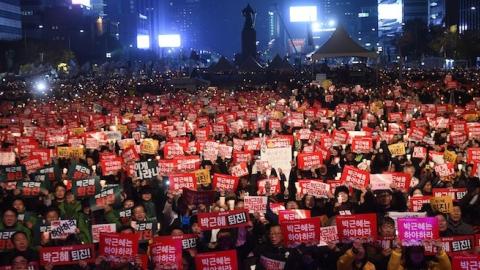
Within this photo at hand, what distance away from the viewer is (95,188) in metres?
11.9

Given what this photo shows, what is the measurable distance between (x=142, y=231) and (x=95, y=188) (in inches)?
110

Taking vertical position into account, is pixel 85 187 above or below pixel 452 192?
above

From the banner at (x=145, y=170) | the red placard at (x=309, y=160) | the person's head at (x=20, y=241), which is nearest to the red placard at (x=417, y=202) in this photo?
the red placard at (x=309, y=160)

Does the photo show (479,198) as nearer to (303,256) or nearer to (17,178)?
(303,256)

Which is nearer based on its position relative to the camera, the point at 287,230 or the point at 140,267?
the point at 140,267

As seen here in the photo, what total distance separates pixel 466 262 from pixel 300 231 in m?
1.97

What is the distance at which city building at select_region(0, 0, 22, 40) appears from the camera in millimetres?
102781

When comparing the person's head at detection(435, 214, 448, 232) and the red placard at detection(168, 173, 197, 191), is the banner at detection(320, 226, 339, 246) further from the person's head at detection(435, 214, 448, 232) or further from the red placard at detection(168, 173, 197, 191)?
the red placard at detection(168, 173, 197, 191)

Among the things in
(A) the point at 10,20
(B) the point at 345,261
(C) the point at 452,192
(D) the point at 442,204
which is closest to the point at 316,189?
(D) the point at 442,204

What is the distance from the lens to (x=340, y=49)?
39.7 meters

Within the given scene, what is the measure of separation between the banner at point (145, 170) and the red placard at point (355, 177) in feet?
10.8

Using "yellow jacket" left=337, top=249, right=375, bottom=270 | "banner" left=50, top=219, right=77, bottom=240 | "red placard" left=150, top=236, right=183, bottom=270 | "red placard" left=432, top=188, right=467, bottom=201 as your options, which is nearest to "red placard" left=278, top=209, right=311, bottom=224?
"yellow jacket" left=337, top=249, right=375, bottom=270

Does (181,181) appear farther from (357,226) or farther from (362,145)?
(362,145)

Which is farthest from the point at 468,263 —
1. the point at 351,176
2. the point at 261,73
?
the point at 261,73
